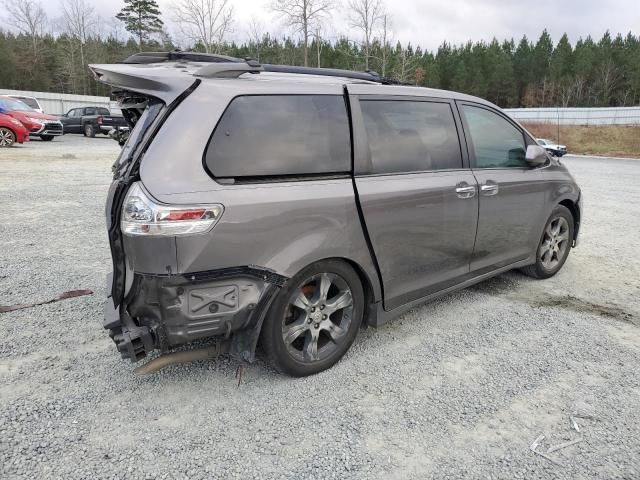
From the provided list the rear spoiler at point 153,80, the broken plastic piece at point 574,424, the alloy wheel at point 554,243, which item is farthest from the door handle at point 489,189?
the rear spoiler at point 153,80

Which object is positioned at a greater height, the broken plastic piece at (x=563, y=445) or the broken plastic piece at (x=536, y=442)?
the broken plastic piece at (x=563, y=445)

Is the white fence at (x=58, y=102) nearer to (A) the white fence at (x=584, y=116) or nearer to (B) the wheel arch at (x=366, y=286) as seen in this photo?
(A) the white fence at (x=584, y=116)

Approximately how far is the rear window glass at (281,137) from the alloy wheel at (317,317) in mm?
707

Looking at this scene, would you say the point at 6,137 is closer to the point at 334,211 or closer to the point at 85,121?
the point at 85,121

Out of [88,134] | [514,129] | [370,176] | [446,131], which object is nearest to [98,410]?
[370,176]

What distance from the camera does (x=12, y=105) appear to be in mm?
19734

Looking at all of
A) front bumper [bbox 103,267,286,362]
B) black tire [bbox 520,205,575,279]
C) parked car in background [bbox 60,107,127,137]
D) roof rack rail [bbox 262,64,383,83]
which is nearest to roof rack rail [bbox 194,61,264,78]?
roof rack rail [bbox 262,64,383,83]

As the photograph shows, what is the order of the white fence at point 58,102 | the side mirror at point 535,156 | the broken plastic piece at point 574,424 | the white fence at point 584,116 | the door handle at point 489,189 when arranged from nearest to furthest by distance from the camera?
1. the broken plastic piece at point 574,424
2. the door handle at point 489,189
3. the side mirror at point 535,156
4. the white fence at point 584,116
5. the white fence at point 58,102

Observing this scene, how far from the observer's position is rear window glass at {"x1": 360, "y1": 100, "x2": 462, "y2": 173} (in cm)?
319

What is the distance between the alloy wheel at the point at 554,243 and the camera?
15.7ft

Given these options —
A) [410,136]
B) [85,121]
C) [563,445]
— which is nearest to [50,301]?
[410,136]

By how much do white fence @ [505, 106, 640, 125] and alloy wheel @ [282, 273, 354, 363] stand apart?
139 feet

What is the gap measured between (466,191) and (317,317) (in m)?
1.61

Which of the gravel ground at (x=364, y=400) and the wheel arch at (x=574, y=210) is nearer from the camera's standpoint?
the gravel ground at (x=364, y=400)
